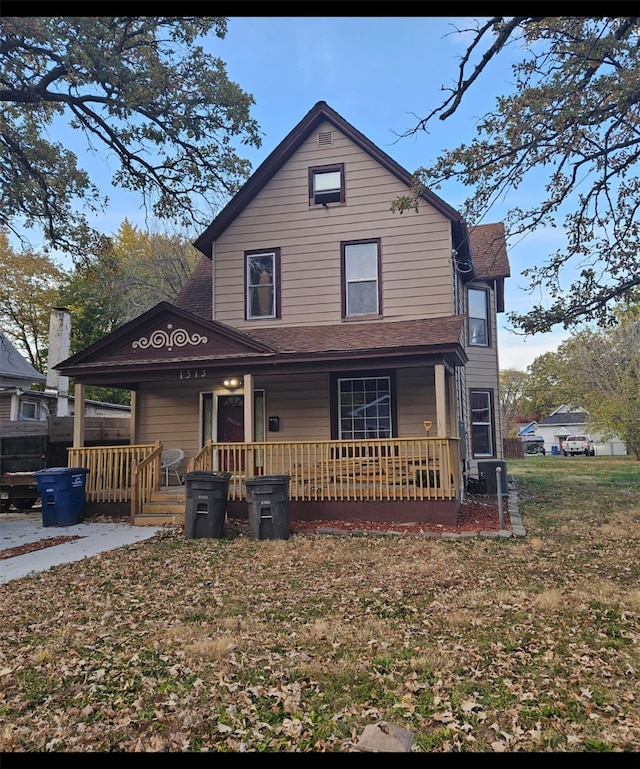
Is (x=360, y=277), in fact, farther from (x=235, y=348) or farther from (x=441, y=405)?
(x=441, y=405)

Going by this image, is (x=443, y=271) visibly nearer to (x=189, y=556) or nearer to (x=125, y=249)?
(x=189, y=556)

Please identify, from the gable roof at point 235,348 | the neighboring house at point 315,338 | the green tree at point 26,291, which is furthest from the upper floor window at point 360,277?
the green tree at point 26,291

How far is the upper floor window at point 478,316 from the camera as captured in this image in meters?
15.7

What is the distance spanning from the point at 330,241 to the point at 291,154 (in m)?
2.36

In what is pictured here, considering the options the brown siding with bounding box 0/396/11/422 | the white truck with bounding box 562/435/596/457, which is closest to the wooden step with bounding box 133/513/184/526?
the brown siding with bounding box 0/396/11/422

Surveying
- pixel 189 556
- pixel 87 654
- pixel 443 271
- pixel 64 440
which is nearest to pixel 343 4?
pixel 87 654

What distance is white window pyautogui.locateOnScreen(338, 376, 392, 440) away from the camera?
11984 mm

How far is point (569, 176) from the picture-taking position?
9242 mm

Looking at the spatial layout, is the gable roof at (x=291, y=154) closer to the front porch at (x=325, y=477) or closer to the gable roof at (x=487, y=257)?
the gable roof at (x=487, y=257)

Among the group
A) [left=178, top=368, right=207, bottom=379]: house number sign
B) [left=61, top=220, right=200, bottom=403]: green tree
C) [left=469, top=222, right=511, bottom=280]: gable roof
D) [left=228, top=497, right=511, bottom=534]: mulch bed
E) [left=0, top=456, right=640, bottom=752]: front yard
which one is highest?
[left=61, top=220, right=200, bottom=403]: green tree

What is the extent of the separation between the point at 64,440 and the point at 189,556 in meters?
7.70

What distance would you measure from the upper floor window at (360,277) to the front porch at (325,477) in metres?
3.36

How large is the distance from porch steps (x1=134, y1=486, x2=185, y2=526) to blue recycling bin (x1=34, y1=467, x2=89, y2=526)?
130cm

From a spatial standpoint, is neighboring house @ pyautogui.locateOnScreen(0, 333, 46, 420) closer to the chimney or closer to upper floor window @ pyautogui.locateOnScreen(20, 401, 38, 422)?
upper floor window @ pyautogui.locateOnScreen(20, 401, 38, 422)
